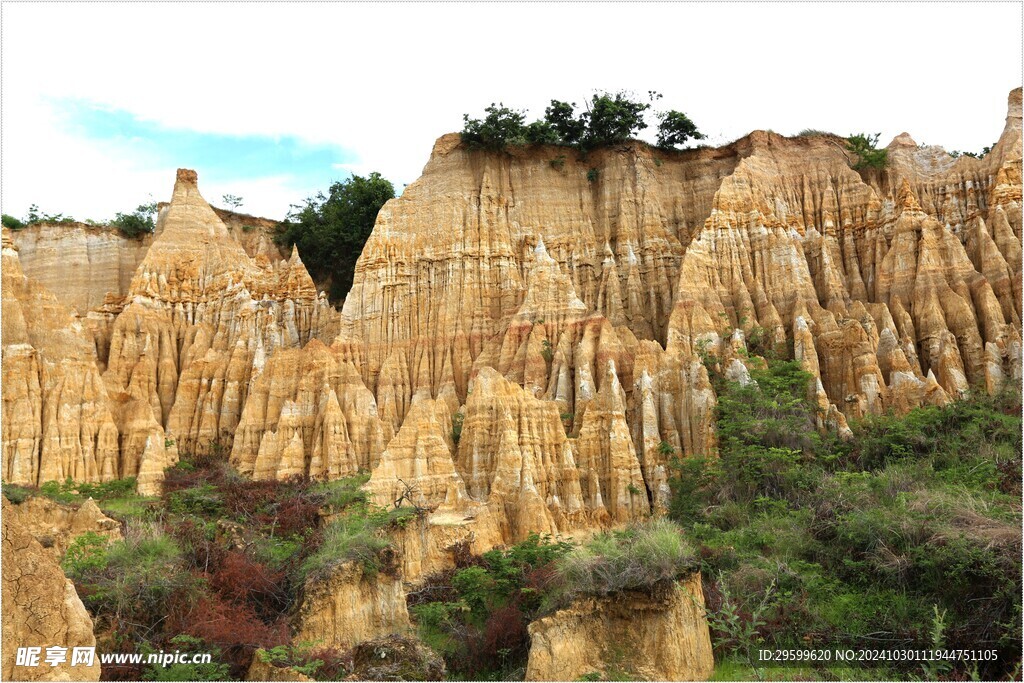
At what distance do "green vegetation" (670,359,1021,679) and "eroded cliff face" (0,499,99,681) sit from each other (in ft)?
34.8

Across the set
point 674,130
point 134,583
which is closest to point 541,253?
point 674,130

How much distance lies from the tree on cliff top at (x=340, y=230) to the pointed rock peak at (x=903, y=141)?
21.7m

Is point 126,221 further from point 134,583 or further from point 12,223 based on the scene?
point 134,583

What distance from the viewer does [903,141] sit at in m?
38.6

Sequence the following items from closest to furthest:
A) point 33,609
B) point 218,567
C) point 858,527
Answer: point 33,609 < point 218,567 < point 858,527

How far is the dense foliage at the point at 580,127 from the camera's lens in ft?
127

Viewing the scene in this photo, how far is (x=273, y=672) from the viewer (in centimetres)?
1569

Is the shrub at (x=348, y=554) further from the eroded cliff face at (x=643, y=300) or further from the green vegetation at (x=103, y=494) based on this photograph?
the green vegetation at (x=103, y=494)

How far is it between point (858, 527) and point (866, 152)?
74.7ft

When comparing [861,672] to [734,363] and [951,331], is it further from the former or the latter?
[951,331]

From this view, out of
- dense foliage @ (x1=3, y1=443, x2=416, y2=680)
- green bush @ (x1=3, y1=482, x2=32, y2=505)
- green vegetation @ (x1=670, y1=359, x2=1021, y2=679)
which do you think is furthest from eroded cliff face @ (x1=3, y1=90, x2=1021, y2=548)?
green bush @ (x1=3, y1=482, x2=32, y2=505)

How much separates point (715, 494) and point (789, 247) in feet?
40.0

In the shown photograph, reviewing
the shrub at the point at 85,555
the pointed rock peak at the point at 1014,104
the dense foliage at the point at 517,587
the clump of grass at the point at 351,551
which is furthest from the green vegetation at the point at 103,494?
the pointed rock peak at the point at 1014,104

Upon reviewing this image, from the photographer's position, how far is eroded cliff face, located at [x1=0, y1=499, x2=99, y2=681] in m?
13.1
